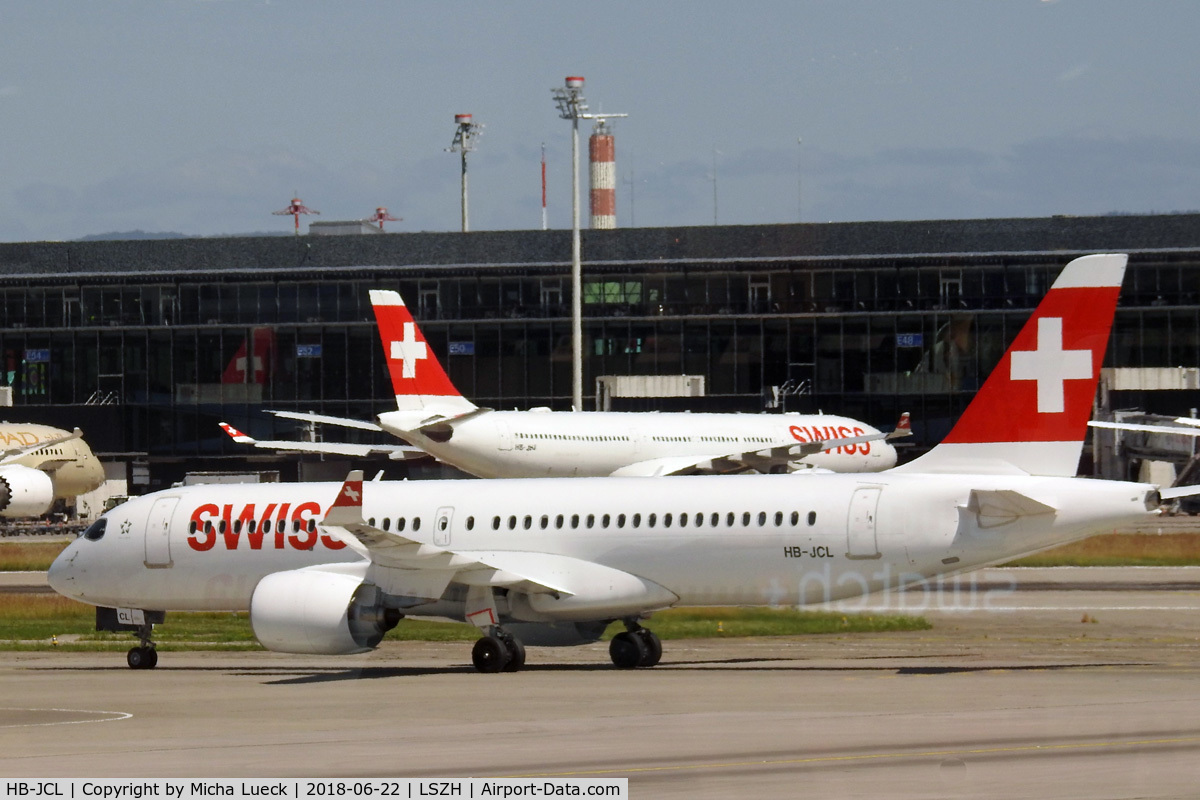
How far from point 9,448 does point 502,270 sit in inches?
1096

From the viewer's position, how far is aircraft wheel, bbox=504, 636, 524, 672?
2595 centimetres

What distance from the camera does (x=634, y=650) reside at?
87.7ft

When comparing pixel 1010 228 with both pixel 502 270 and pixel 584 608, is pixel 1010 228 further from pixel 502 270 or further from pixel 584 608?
pixel 584 608

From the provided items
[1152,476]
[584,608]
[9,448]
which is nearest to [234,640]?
[584,608]

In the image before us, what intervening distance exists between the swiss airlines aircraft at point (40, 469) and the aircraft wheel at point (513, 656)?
42665 millimetres

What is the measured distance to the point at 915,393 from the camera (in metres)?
86.6

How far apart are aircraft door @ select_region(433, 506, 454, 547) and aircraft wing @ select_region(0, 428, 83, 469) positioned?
4033 centimetres

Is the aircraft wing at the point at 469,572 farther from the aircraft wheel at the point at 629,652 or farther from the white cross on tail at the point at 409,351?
the white cross on tail at the point at 409,351

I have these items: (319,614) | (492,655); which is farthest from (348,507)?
(492,655)

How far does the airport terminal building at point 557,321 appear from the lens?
86250mm

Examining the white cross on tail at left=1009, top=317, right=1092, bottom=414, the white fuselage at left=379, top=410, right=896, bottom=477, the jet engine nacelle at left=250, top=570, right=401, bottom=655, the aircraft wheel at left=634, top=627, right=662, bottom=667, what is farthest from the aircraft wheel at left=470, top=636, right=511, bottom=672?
the white fuselage at left=379, top=410, right=896, bottom=477

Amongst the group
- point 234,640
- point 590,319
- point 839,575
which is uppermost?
point 590,319

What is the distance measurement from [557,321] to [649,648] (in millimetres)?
62742
